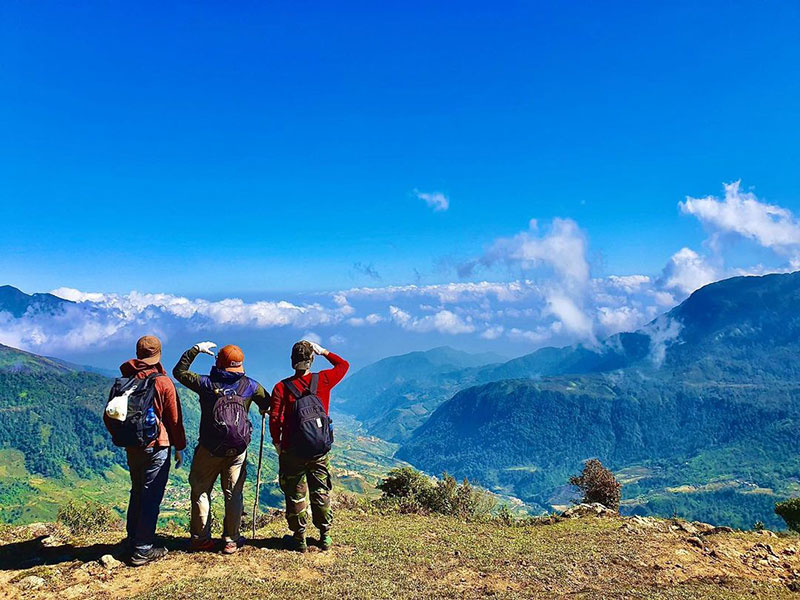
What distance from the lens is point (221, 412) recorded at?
10.0 m

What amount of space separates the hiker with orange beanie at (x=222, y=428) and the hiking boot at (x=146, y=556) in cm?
74

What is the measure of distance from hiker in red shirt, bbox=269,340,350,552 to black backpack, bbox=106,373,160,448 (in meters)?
2.37

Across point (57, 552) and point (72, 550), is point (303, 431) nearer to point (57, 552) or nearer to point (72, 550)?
point (72, 550)

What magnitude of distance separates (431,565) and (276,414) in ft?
17.7

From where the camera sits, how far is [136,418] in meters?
9.40

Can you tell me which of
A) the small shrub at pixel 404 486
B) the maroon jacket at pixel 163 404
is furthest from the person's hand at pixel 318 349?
the small shrub at pixel 404 486

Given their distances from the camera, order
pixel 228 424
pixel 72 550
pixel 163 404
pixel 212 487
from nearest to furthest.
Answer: pixel 163 404 < pixel 228 424 < pixel 212 487 < pixel 72 550

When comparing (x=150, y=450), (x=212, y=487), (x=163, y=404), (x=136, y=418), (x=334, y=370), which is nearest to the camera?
(x=136, y=418)

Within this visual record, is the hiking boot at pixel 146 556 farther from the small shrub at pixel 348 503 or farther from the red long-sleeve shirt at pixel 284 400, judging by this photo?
the small shrub at pixel 348 503

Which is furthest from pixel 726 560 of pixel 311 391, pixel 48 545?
pixel 48 545

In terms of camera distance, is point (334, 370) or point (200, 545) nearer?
point (200, 545)

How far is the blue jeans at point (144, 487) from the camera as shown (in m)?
9.74

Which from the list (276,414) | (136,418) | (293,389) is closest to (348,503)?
(276,414)

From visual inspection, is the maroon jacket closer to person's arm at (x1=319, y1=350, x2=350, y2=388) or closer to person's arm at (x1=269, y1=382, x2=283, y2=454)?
person's arm at (x1=269, y1=382, x2=283, y2=454)
